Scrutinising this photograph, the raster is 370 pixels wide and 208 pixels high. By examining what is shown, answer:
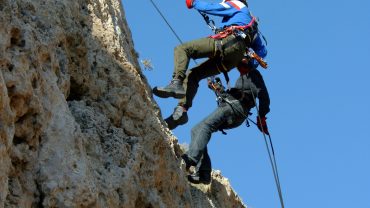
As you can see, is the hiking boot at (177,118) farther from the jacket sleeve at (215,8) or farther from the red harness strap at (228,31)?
the jacket sleeve at (215,8)

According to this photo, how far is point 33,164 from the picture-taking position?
561 centimetres

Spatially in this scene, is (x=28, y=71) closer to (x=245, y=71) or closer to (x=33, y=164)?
(x=33, y=164)

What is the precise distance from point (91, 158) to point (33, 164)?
1.08 metres

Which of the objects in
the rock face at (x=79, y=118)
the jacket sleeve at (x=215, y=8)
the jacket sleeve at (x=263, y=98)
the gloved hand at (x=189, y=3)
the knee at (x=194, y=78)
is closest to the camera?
the rock face at (x=79, y=118)

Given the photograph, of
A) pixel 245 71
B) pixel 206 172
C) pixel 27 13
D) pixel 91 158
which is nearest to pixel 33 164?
pixel 91 158

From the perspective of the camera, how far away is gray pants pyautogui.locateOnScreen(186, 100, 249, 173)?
926 centimetres

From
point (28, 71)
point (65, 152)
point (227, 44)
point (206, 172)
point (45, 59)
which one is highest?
point (227, 44)

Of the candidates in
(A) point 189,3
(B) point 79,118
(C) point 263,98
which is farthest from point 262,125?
(B) point 79,118

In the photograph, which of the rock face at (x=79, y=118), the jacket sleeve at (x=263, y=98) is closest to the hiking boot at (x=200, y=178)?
the rock face at (x=79, y=118)

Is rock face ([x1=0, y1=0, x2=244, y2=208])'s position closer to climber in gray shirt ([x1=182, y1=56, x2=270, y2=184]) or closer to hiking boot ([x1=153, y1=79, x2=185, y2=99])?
hiking boot ([x1=153, y1=79, x2=185, y2=99])

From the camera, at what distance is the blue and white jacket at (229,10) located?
10062 mm

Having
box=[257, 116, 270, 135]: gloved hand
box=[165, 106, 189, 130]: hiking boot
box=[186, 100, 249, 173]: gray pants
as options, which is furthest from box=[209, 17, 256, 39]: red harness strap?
box=[257, 116, 270, 135]: gloved hand

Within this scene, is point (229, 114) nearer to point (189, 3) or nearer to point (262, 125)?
point (262, 125)

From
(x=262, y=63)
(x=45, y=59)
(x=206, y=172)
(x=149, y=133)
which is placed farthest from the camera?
(x=262, y=63)
